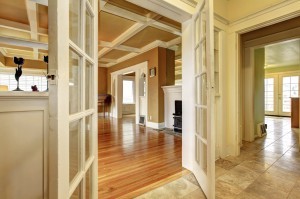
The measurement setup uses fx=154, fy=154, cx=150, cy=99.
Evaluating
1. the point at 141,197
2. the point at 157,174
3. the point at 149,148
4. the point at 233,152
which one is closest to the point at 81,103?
the point at 141,197

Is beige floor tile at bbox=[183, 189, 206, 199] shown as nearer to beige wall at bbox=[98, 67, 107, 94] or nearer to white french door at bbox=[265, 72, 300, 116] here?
beige wall at bbox=[98, 67, 107, 94]

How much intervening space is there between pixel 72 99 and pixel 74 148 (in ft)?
0.81

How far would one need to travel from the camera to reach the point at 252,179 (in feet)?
5.75

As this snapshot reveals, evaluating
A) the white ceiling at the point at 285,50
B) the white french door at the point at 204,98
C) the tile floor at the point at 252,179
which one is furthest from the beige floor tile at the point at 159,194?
the white ceiling at the point at 285,50

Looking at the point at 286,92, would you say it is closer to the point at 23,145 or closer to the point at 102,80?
the point at 102,80

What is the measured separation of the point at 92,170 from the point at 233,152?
7.28ft

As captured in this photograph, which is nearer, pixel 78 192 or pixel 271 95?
pixel 78 192

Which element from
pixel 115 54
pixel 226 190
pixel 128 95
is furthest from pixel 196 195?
pixel 128 95

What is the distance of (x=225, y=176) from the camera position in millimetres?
1828

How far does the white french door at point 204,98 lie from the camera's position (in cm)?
132

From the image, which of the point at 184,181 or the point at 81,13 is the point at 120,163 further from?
the point at 81,13

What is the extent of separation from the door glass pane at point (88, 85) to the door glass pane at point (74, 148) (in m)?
0.19

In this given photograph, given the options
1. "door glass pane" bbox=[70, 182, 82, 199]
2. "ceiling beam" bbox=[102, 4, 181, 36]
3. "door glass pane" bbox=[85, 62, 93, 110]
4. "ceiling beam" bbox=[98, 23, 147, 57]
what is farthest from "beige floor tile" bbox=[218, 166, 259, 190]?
"ceiling beam" bbox=[98, 23, 147, 57]

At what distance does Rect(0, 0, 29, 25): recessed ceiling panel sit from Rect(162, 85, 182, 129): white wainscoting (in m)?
3.59
